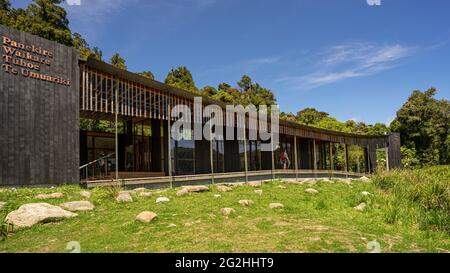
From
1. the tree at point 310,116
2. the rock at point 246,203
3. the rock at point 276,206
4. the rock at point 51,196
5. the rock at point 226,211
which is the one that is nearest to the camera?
the rock at point 226,211

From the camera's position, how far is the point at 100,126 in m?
29.2

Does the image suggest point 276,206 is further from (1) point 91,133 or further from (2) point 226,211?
(1) point 91,133

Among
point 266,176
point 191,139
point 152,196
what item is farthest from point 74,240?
point 266,176

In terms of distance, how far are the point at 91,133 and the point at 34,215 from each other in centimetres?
1082

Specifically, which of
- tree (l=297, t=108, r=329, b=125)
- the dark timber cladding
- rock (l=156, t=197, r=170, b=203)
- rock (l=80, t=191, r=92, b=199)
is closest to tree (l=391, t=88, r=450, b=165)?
tree (l=297, t=108, r=329, b=125)

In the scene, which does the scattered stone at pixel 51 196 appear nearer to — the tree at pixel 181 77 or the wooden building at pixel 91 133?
the wooden building at pixel 91 133

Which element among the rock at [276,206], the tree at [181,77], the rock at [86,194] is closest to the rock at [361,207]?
the rock at [276,206]

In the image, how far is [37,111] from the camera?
11.6 metres

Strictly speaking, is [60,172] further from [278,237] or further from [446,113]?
[446,113]

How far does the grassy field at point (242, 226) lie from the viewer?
624cm

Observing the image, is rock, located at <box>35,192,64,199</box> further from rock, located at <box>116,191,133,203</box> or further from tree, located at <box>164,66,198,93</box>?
tree, located at <box>164,66,198,93</box>

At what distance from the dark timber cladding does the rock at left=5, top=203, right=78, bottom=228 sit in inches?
129

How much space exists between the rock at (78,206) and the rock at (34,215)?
1.74ft

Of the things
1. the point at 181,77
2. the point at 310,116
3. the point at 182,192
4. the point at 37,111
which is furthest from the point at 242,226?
the point at 310,116
